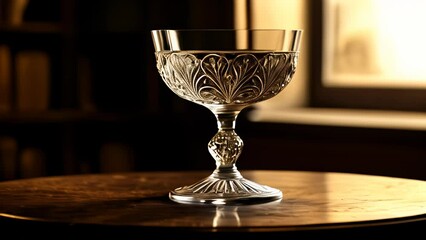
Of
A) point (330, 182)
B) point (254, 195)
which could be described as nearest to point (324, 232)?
point (254, 195)

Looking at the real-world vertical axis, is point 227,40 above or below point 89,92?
above

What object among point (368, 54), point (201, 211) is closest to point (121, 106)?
point (368, 54)

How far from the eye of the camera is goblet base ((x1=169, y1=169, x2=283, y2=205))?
1.49 meters

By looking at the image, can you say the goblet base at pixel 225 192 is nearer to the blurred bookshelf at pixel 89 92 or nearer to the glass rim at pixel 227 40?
the glass rim at pixel 227 40

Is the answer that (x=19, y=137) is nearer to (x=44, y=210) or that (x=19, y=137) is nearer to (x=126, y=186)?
(x=126, y=186)

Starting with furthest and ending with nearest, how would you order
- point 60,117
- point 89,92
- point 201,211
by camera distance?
point 89,92, point 60,117, point 201,211

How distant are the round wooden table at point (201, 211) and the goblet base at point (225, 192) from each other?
2 centimetres

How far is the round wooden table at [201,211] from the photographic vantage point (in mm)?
1248

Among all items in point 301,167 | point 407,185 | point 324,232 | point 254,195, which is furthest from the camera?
point 301,167

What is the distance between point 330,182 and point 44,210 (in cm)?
60

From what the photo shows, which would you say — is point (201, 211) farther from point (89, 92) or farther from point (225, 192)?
point (89, 92)

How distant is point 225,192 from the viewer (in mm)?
1524

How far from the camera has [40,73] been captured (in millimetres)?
3473

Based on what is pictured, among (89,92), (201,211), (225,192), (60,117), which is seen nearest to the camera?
(201,211)
